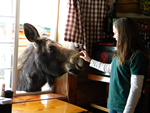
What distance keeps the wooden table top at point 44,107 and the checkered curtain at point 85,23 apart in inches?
31.2

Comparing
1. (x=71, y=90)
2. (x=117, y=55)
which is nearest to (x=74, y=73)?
(x=71, y=90)

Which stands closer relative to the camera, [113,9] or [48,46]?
[48,46]

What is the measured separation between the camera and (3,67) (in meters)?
2.69

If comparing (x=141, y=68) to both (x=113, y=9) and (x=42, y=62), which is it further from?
(x=113, y=9)

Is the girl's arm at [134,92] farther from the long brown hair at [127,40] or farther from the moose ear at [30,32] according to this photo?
the moose ear at [30,32]

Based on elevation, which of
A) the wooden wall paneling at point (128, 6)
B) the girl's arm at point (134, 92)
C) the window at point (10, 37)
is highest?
the wooden wall paneling at point (128, 6)

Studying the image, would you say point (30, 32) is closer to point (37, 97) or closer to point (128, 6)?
point (37, 97)

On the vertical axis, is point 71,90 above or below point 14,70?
below

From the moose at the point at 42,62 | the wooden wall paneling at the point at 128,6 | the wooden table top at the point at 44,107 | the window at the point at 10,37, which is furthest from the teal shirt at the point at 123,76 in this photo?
the wooden wall paneling at the point at 128,6

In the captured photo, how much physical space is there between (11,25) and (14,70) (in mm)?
529

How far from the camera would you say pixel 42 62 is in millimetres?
2777

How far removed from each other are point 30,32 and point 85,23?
75 cm

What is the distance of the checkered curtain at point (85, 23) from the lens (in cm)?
283

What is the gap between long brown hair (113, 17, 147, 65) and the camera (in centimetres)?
198
